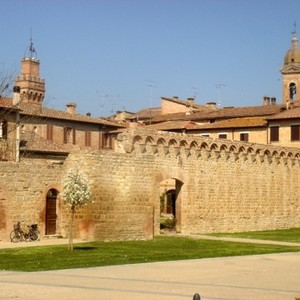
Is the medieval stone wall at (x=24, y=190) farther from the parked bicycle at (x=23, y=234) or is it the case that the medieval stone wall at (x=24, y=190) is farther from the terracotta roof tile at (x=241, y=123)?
the terracotta roof tile at (x=241, y=123)

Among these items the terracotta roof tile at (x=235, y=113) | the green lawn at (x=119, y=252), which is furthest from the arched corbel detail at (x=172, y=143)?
the terracotta roof tile at (x=235, y=113)

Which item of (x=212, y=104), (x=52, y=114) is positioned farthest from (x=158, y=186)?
(x=212, y=104)

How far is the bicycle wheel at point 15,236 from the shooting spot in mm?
26844

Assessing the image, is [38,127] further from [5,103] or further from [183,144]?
[183,144]

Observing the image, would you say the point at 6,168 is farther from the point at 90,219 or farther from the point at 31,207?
the point at 90,219

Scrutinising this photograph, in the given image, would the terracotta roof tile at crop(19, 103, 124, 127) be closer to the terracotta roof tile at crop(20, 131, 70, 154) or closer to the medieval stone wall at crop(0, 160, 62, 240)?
the terracotta roof tile at crop(20, 131, 70, 154)

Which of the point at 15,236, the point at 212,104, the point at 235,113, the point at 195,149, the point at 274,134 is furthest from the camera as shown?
the point at 212,104

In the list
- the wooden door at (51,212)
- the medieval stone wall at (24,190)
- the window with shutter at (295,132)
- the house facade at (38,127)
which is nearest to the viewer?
the medieval stone wall at (24,190)

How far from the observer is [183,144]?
34094mm

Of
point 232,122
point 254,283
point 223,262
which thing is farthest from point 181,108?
point 254,283

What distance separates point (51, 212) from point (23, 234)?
2151 mm

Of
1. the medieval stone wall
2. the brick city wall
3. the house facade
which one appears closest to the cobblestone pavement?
the brick city wall

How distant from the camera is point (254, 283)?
15867 millimetres

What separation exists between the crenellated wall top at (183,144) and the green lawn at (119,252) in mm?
4664
